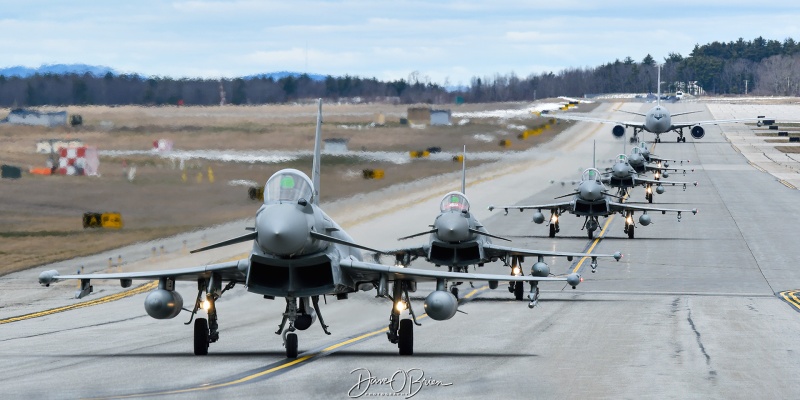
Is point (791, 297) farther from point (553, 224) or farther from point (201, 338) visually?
point (201, 338)

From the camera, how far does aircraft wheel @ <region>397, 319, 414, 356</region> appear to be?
24.8m

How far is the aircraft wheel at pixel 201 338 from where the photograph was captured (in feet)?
80.7

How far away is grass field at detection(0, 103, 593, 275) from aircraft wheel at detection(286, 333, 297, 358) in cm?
2580

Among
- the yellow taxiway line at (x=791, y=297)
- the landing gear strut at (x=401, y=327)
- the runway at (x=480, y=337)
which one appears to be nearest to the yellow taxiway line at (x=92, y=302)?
the runway at (x=480, y=337)

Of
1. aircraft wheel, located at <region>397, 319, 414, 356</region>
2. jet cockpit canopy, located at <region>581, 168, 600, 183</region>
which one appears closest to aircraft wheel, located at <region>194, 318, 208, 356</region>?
aircraft wheel, located at <region>397, 319, 414, 356</region>

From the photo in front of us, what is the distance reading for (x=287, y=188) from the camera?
22.7 m

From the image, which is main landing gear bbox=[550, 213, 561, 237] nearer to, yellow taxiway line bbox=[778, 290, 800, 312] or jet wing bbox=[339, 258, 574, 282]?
yellow taxiway line bbox=[778, 290, 800, 312]

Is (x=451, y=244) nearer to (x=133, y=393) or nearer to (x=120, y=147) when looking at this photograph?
(x=133, y=393)

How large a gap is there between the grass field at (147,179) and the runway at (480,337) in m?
4.17

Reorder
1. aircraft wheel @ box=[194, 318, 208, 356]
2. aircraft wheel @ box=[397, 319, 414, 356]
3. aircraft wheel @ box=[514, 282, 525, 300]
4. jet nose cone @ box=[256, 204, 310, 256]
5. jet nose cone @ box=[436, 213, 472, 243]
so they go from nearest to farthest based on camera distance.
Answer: jet nose cone @ box=[256, 204, 310, 256], aircraft wheel @ box=[194, 318, 208, 356], aircraft wheel @ box=[397, 319, 414, 356], jet nose cone @ box=[436, 213, 472, 243], aircraft wheel @ box=[514, 282, 525, 300]

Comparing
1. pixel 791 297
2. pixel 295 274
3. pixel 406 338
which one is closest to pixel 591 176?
pixel 791 297

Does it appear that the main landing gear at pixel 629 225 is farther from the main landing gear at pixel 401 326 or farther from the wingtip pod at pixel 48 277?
the wingtip pod at pixel 48 277

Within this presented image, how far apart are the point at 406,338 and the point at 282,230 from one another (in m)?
4.35

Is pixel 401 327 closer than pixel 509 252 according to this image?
Yes
